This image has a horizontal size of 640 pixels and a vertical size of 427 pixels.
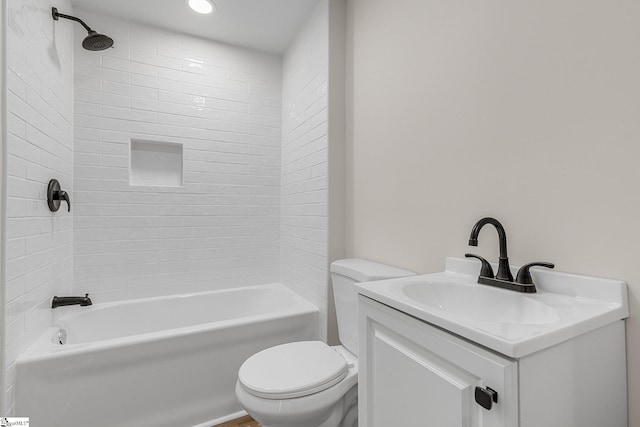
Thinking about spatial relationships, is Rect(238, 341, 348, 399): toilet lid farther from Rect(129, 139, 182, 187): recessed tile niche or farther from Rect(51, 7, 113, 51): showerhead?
Rect(51, 7, 113, 51): showerhead

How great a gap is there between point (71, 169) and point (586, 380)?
8.73ft

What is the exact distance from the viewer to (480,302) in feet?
3.12

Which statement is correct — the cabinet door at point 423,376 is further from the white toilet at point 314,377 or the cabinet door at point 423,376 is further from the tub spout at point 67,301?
the tub spout at point 67,301

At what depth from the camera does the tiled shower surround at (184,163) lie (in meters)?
1.54

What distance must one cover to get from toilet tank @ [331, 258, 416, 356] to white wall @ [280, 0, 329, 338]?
0.94 ft

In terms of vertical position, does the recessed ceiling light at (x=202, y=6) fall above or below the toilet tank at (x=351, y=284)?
above

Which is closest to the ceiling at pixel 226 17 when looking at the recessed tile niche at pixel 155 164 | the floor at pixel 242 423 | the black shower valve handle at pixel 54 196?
the recessed tile niche at pixel 155 164

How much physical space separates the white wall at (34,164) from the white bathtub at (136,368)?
0.12 meters

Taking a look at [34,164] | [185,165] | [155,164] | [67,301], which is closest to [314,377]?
[67,301]

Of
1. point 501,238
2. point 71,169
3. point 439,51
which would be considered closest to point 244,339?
point 501,238

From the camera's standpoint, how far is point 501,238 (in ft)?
3.07

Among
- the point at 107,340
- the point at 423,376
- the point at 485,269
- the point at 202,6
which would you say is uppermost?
the point at 202,6

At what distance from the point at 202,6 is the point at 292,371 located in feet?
7.43

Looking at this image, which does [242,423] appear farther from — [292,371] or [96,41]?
[96,41]
